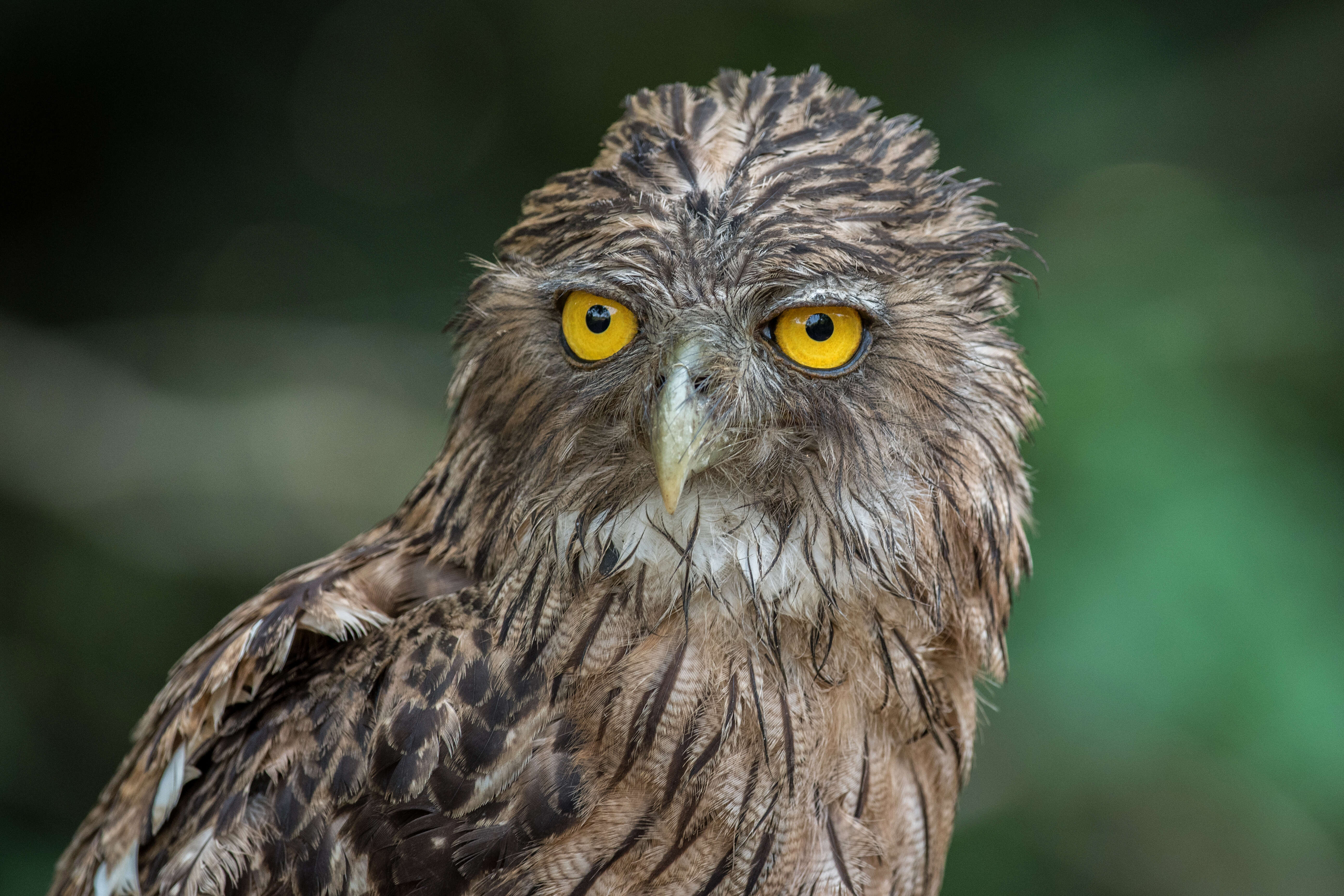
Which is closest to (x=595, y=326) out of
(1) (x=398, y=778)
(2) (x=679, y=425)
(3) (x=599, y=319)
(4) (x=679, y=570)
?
(3) (x=599, y=319)

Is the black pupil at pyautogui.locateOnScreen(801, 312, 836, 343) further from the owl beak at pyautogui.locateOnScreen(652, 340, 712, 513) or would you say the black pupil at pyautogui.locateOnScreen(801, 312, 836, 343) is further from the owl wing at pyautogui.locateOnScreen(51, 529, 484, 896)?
the owl wing at pyautogui.locateOnScreen(51, 529, 484, 896)

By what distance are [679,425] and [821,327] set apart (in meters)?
0.23

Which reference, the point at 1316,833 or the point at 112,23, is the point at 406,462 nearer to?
the point at 112,23

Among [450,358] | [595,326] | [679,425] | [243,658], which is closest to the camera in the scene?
[679,425]

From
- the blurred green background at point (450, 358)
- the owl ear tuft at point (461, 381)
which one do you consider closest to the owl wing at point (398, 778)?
the owl ear tuft at point (461, 381)

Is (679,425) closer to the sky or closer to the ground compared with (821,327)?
closer to the ground

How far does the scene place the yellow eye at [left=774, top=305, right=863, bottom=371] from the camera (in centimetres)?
133

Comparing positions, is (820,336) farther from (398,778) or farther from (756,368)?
(398,778)

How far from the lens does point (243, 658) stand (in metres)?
1.50

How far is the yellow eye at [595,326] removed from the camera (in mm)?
1346

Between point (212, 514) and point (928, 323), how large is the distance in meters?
2.76

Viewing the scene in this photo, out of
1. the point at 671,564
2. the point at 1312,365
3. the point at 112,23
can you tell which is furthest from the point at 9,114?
the point at 1312,365

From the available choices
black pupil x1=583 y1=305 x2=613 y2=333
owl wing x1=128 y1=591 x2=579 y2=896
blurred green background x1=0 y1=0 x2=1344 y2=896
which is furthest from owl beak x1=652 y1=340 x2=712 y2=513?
blurred green background x1=0 y1=0 x2=1344 y2=896

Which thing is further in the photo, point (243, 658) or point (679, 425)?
point (243, 658)
